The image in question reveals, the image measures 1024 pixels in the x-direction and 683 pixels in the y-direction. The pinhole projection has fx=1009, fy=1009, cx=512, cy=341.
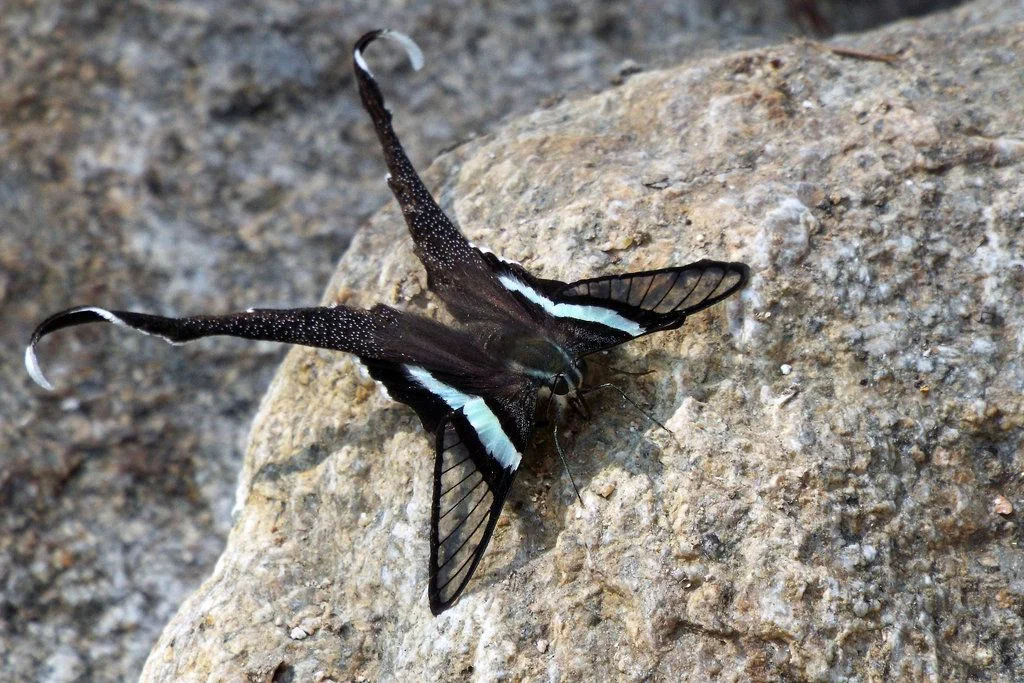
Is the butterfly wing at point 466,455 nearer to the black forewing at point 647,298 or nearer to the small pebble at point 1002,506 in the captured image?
the black forewing at point 647,298

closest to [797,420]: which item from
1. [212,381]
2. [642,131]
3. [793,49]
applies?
[642,131]

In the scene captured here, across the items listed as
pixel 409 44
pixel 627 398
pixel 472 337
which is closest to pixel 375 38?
pixel 409 44

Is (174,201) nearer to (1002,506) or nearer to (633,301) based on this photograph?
(633,301)

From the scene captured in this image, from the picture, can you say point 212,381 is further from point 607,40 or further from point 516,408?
point 607,40

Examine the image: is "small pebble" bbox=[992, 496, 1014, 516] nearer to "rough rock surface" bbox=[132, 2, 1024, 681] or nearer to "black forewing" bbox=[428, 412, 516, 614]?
"rough rock surface" bbox=[132, 2, 1024, 681]

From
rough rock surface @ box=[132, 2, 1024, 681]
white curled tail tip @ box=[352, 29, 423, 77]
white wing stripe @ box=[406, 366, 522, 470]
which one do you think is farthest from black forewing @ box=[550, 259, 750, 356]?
white curled tail tip @ box=[352, 29, 423, 77]
